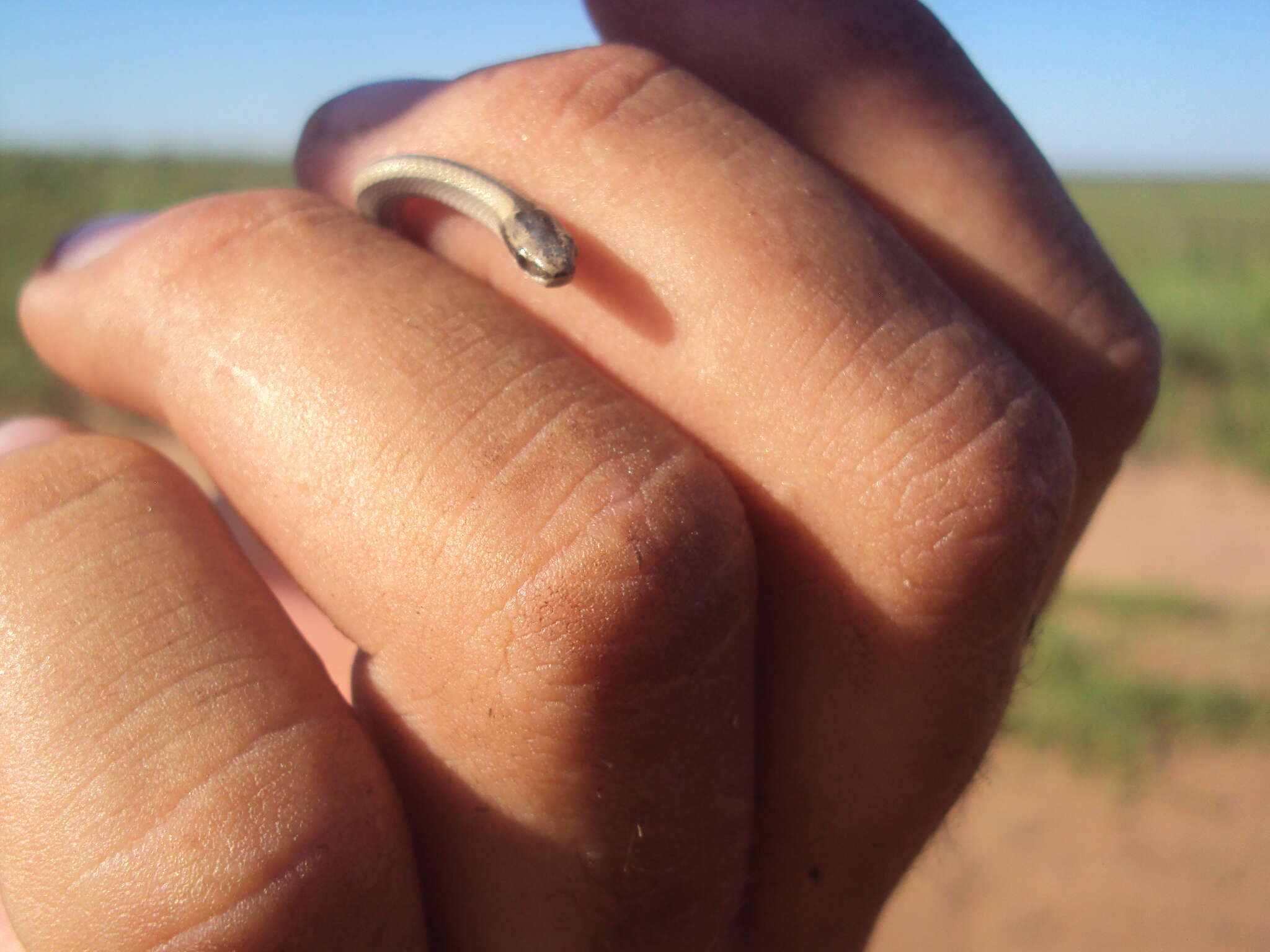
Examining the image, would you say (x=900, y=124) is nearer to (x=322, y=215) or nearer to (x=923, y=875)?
(x=322, y=215)

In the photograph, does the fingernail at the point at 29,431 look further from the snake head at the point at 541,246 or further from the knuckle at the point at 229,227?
the snake head at the point at 541,246

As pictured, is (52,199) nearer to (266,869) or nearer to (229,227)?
(229,227)

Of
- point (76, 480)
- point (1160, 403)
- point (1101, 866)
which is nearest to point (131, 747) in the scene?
point (76, 480)

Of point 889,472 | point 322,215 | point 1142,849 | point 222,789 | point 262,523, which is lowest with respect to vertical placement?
point 1142,849

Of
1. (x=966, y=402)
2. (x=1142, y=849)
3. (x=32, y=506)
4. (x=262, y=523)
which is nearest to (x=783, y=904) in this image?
(x=966, y=402)

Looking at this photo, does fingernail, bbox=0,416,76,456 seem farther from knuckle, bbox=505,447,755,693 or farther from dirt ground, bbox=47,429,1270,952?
dirt ground, bbox=47,429,1270,952
